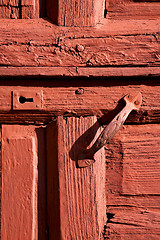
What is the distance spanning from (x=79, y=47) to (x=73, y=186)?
0.48 m

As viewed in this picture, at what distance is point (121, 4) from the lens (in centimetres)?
95

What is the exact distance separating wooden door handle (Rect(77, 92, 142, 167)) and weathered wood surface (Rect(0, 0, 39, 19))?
1.50ft

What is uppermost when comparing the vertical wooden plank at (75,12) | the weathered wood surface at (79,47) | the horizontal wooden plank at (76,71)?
the vertical wooden plank at (75,12)

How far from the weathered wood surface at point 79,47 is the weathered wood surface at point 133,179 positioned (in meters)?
0.26

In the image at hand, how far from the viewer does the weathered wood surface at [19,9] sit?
92cm

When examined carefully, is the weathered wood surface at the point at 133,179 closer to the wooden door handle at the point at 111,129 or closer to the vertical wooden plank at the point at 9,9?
the wooden door handle at the point at 111,129

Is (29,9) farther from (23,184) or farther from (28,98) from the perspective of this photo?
(23,184)

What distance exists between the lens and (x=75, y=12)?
2.94 ft

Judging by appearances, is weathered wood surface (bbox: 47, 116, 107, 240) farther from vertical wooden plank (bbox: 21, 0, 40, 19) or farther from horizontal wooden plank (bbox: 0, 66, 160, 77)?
vertical wooden plank (bbox: 21, 0, 40, 19)

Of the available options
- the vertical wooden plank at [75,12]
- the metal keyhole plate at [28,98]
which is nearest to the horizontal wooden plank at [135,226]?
the metal keyhole plate at [28,98]

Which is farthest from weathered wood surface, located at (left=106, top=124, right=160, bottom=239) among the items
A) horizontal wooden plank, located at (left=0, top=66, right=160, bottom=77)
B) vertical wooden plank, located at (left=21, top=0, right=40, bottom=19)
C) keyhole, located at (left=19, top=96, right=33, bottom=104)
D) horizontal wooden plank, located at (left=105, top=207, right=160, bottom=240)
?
vertical wooden plank, located at (left=21, top=0, right=40, bottom=19)

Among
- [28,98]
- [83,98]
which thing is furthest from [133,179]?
[28,98]

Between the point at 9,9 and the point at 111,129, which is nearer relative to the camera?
the point at 111,129

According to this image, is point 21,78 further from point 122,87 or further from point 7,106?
point 122,87
